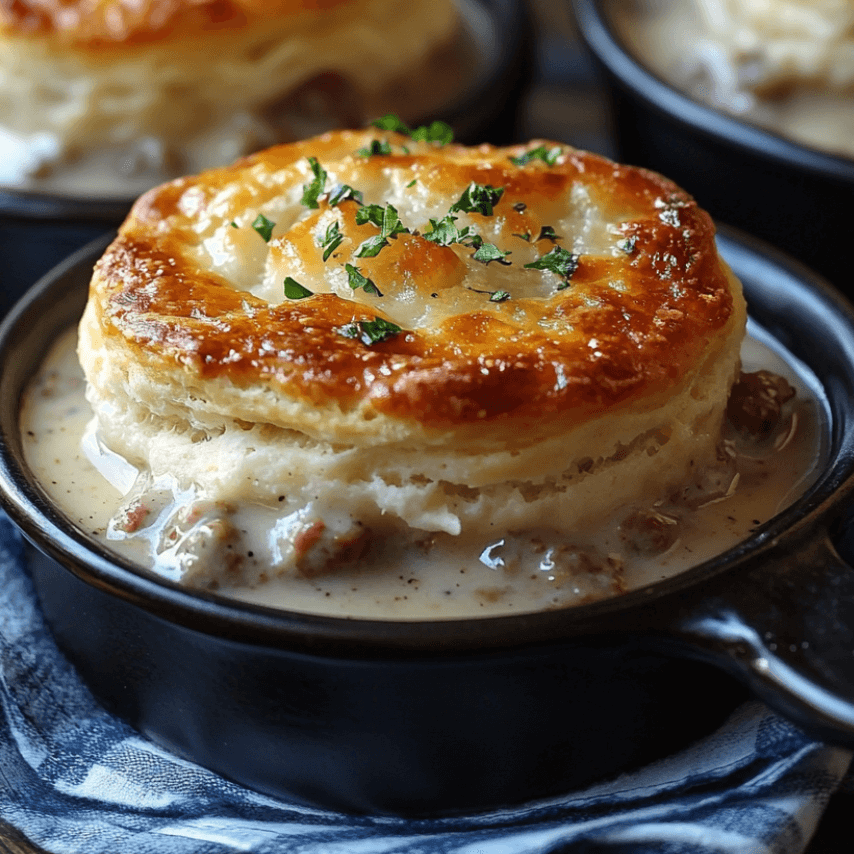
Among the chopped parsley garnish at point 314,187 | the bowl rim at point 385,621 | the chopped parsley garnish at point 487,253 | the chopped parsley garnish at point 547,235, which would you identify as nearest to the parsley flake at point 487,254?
the chopped parsley garnish at point 487,253

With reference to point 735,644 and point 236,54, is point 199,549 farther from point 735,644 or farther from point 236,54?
point 236,54

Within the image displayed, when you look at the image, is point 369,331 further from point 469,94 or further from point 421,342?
point 469,94

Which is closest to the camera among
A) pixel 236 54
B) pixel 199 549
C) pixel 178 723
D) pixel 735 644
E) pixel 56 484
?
pixel 735 644

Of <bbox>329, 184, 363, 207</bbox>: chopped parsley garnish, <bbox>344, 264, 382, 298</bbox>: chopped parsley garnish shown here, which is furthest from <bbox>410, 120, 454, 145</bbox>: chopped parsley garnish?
<bbox>344, 264, 382, 298</bbox>: chopped parsley garnish

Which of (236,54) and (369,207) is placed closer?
(369,207)

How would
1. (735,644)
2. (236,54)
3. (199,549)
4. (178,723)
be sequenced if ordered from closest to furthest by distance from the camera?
(735,644) < (199,549) < (178,723) < (236,54)

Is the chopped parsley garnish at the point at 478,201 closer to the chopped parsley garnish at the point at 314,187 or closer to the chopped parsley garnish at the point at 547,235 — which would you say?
the chopped parsley garnish at the point at 547,235

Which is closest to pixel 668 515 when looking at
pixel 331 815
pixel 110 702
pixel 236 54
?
pixel 331 815

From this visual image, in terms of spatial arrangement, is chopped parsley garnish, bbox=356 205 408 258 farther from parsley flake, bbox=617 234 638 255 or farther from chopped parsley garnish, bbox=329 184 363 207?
parsley flake, bbox=617 234 638 255
